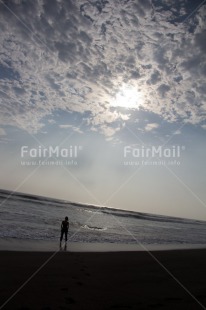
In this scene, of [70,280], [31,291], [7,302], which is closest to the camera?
[7,302]

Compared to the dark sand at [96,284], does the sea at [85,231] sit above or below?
below

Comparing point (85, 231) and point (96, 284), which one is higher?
point (96, 284)

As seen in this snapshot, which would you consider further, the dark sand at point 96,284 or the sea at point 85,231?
the sea at point 85,231

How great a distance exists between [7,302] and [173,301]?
3735 millimetres

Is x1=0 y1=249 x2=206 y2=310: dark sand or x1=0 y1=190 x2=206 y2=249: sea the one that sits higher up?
x1=0 y1=249 x2=206 y2=310: dark sand

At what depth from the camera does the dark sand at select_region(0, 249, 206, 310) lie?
20.0 ft

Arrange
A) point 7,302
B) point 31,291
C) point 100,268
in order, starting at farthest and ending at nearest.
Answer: point 100,268
point 31,291
point 7,302

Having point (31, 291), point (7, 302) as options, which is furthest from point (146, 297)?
point (7, 302)

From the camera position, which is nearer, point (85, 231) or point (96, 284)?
point (96, 284)

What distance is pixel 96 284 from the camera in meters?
7.56

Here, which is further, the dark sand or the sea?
the sea

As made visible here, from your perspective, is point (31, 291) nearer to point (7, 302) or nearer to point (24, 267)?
point (7, 302)

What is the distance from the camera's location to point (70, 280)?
7719 millimetres

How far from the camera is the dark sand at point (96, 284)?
20.0 feet
